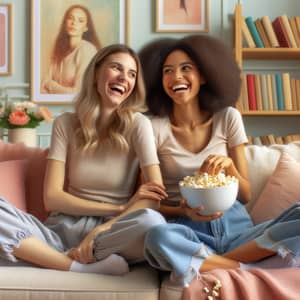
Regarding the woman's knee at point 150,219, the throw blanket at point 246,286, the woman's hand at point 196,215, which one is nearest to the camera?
the throw blanket at point 246,286

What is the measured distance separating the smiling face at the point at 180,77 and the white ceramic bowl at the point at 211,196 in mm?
477

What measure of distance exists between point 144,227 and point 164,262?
0.11 m

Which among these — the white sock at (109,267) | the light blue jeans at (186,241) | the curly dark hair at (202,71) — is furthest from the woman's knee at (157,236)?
the curly dark hair at (202,71)

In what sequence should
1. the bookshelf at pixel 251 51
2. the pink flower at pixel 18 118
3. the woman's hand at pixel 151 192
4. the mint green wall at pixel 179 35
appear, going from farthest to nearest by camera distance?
the mint green wall at pixel 179 35 → the bookshelf at pixel 251 51 → the pink flower at pixel 18 118 → the woman's hand at pixel 151 192

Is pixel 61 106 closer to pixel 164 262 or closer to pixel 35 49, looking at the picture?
pixel 35 49

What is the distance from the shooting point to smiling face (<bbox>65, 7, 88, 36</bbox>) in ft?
11.7

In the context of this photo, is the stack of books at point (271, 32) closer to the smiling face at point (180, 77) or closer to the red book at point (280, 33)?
the red book at point (280, 33)

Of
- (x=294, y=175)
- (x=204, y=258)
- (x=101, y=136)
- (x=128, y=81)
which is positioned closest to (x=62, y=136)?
(x=101, y=136)

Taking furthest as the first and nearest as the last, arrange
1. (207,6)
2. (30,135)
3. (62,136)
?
1. (207,6)
2. (30,135)
3. (62,136)

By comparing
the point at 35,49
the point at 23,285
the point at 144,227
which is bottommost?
the point at 23,285

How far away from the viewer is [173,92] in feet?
6.10

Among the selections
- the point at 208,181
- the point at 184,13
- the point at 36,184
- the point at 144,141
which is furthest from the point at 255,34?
the point at 208,181

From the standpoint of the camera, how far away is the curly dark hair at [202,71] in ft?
6.15

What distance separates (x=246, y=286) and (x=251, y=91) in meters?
2.28
